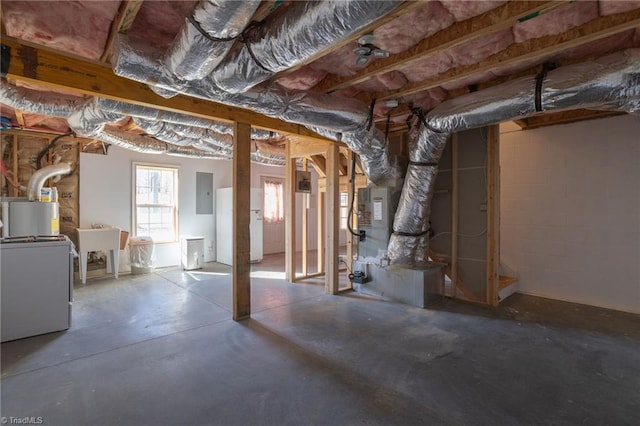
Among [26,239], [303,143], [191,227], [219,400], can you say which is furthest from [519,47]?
[191,227]

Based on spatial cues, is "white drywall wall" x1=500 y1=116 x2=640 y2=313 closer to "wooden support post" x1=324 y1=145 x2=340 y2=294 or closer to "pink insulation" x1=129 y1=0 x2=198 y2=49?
"wooden support post" x1=324 y1=145 x2=340 y2=294

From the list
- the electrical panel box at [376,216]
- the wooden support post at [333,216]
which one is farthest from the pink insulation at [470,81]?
the wooden support post at [333,216]

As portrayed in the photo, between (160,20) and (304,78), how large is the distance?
128cm

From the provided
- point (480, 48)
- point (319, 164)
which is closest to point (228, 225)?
point (319, 164)

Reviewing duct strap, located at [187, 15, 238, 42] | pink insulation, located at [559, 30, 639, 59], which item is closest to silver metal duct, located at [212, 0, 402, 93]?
duct strap, located at [187, 15, 238, 42]

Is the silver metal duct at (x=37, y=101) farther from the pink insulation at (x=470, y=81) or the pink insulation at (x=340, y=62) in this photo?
the pink insulation at (x=470, y=81)

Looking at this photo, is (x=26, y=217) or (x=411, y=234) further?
(x=26, y=217)

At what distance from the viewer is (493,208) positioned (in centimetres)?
379

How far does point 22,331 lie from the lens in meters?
2.85

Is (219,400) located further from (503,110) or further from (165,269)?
(165,269)

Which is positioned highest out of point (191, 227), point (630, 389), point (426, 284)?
point (191, 227)

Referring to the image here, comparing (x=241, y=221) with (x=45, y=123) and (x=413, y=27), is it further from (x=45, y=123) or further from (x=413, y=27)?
(x=45, y=123)

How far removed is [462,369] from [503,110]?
2.22 m

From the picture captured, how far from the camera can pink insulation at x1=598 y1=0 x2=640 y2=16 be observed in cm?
192
